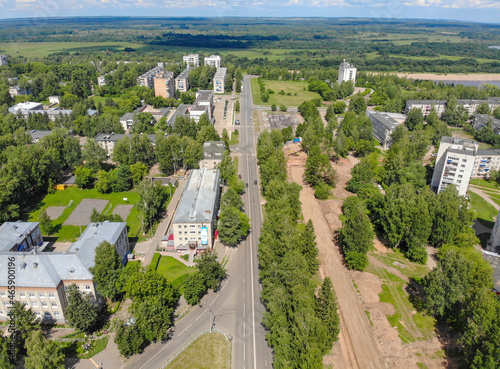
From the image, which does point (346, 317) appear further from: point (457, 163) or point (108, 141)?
point (108, 141)

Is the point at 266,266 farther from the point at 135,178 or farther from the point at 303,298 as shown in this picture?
the point at 135,178

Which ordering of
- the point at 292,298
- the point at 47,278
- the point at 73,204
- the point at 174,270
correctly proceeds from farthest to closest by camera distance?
the point at 73,204, the point at 174,270, the point at 47,278, the point at 292,298

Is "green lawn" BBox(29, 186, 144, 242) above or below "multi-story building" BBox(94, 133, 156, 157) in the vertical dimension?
below

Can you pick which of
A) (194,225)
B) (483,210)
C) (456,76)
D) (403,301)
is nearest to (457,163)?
(483,210)

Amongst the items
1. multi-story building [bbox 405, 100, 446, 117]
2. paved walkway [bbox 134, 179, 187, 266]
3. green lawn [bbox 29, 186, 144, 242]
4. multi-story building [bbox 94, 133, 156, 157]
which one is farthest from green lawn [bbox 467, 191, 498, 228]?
multi-story building [bbox 94, 133, 156, 157]

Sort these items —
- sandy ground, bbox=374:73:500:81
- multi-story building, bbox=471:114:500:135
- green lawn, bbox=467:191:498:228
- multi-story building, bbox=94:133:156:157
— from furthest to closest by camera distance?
sandy ground, bbox=374:73:500:81
multi-story building, bbox=471:114:500:135
multi-story building, bbox=94:133:156:157
green lawn, bbox=467:191:498:228

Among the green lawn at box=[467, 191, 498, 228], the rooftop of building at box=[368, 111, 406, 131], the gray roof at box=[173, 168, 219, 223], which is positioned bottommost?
the green lawn at box=[467, 191, 498, 228]

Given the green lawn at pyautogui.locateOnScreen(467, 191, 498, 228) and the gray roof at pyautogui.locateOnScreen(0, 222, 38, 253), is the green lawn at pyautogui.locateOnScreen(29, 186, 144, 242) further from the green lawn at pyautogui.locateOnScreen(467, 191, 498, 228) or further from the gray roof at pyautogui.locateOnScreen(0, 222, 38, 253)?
the green lawn at pyautogui.locateOnScreen(467, 191, 498, 228)
